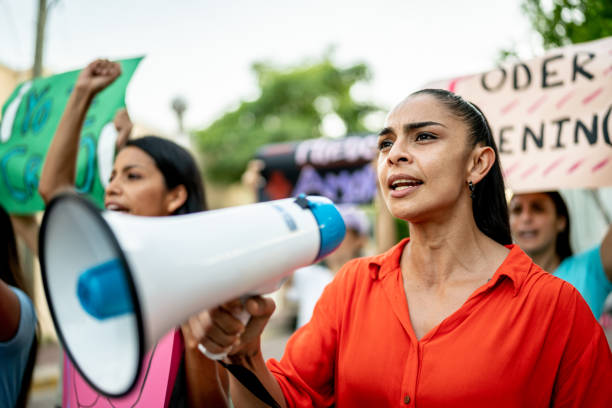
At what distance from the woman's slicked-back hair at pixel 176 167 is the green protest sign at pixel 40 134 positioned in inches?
25.0

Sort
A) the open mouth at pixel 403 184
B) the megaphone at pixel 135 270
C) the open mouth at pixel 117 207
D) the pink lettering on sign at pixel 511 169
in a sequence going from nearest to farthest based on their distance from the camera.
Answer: the megaphone at pixel 135 270 < the open mouth at pixel 403 184 < the open mouth at pixel 117 207 < the pink lettering on sign at pixel 511 169

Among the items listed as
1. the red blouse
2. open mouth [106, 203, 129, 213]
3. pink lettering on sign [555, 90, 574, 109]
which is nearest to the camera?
the red blouse

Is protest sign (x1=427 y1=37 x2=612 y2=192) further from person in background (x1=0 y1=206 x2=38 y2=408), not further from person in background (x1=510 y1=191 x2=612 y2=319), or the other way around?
person in background (x1=0 y1=206 x2=38 y2=408)

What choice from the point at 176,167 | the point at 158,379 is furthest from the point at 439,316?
the point at 176,167

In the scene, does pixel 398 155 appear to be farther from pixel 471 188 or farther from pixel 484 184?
pixel 484 184

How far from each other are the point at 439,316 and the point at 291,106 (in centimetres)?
2840

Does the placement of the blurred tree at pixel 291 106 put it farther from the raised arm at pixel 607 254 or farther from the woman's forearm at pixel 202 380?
the woman's forearm at pixel 202 380

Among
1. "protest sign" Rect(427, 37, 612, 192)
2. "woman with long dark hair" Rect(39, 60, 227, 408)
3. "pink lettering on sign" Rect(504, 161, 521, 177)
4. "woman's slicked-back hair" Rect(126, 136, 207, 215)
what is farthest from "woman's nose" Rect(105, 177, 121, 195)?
"pink lettering on sign" Rect(504, 161, 521, 177)

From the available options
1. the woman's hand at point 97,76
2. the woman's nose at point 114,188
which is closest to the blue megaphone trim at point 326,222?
the woman's nose at point 114,188

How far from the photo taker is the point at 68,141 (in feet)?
6.82

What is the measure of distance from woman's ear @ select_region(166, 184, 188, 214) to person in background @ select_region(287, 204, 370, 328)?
3.84 feet

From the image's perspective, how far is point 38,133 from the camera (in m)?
2.91

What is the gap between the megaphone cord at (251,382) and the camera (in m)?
1.32

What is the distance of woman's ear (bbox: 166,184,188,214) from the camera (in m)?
2.02
